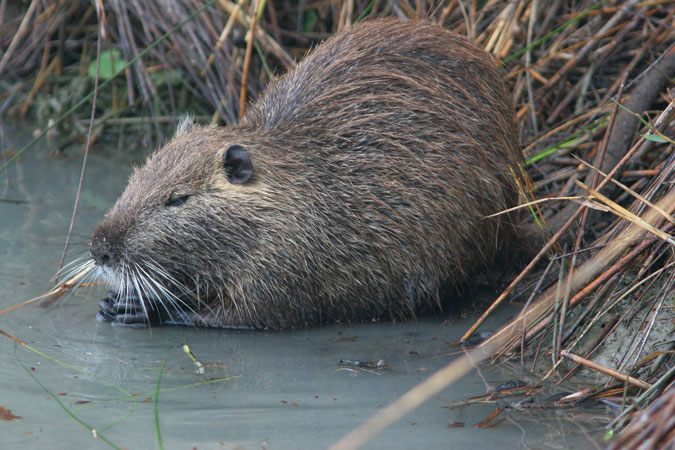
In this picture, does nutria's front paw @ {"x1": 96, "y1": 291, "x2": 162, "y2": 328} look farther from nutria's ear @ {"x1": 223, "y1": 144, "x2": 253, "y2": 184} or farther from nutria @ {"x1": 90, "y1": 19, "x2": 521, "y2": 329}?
nutria's ear @ {"x1": 223, "y1": 144, "x2": 253, "y2": 184}

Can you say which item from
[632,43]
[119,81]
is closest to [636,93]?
[632,43]

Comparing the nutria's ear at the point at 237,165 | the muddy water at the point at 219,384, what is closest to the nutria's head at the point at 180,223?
the nutria's ear at the point at 237,165

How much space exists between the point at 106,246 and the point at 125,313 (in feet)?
1.01

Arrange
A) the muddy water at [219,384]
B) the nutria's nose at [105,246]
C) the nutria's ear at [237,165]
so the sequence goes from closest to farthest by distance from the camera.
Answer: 1. the muddy water at [219,384]
2. the nutria's nose at [105,246]
3. the nutria's ear at [237,165]

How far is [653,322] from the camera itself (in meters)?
2.62

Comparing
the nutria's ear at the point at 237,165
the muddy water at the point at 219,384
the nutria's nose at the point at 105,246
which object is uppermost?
the nutria's ear at the point at 237,165

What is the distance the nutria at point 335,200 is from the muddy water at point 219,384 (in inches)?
7.0

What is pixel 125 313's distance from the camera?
136 inches

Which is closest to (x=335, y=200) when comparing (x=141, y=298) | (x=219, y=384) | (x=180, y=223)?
(x=180, y=223)

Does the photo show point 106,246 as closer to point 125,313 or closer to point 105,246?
point 105,246

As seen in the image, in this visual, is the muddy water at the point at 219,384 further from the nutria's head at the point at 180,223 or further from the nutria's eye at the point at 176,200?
the nutria's eye at the point at 176,200

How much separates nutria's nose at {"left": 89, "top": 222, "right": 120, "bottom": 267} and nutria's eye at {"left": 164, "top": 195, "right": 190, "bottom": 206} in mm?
272

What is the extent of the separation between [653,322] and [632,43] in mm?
2573

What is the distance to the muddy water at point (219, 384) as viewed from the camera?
7.93ft
